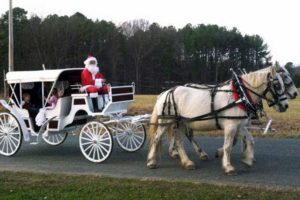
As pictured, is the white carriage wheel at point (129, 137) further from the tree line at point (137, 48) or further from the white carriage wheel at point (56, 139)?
the tree line at point (137, 48)

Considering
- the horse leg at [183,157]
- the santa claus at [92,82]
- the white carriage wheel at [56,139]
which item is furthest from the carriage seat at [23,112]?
the horse leg at [183,157]

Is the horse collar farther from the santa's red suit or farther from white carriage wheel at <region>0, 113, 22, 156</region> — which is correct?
white carriage wheel at <region>0, 113, 22, 156</region>

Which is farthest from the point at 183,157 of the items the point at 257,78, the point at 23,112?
the point at 23,112

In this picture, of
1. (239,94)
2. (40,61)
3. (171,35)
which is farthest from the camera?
(171,35)

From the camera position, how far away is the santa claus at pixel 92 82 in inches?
435

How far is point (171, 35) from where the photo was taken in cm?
9269

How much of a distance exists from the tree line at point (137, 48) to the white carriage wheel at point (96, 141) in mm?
64030

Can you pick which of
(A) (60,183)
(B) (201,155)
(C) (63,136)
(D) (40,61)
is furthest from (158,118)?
(D) (40,61)

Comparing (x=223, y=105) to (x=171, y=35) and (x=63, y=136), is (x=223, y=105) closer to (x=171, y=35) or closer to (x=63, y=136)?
(x=63, y=136)

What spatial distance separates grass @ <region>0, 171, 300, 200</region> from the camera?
24.5 ft

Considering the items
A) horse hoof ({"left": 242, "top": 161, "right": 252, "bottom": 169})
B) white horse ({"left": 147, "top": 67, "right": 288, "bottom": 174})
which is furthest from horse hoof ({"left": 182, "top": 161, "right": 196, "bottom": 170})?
horse hoof ({"left": 242, "top": 161, "right": 252, "bottom": 169})

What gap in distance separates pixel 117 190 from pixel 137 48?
269ft

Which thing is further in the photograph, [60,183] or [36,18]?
[36,18]

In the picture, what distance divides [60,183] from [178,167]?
2.50 metres
